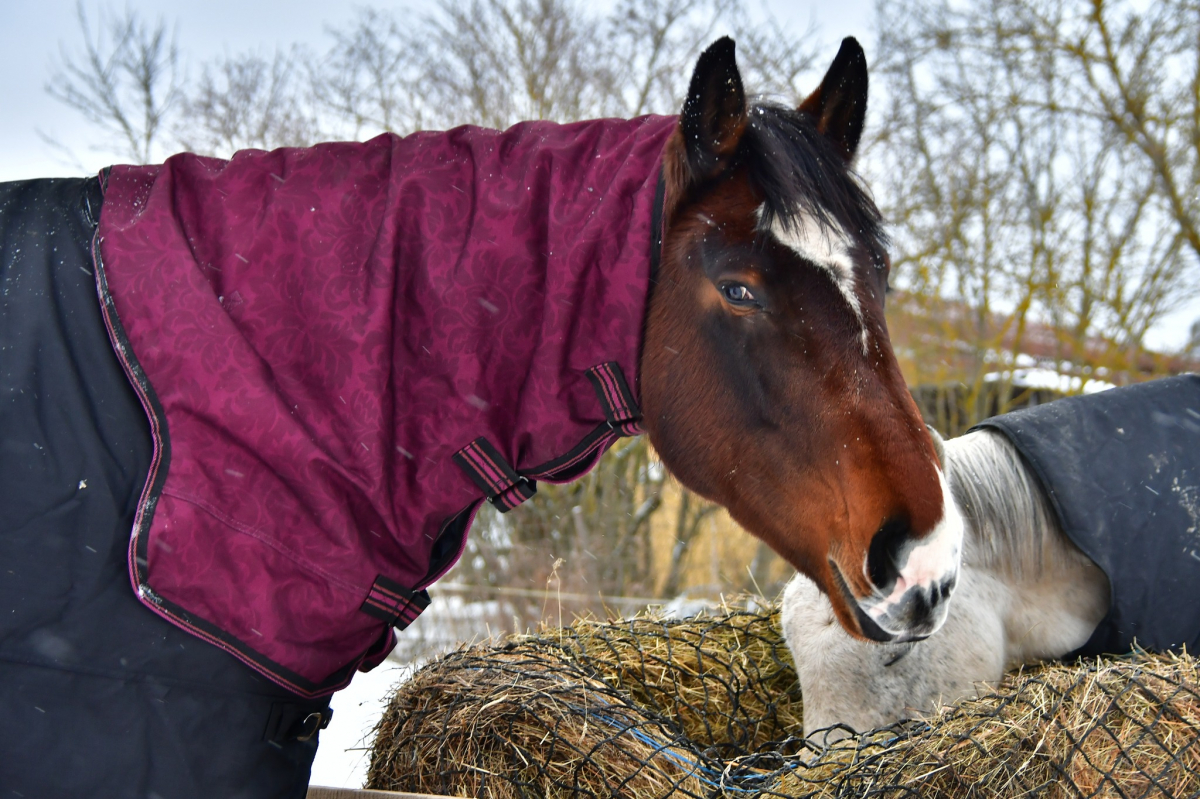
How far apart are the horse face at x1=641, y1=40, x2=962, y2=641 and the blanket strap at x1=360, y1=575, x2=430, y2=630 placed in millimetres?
591

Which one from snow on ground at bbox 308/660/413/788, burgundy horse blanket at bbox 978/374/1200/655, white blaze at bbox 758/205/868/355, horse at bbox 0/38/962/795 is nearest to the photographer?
horse at bbox 0/38/962/795

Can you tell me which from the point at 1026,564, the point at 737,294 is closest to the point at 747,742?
the point at 1026,564

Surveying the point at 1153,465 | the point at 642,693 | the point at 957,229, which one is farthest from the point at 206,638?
the point at 957,229

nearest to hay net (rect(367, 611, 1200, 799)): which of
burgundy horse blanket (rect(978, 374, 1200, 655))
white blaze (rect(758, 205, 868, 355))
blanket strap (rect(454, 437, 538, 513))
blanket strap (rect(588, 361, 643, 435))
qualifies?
→ burgundy horse blanket (rect(978, 374, 1200, 655))

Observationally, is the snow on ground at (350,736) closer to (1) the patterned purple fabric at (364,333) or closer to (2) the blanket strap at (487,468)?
(1) the patterned purple fabric at (364,333)

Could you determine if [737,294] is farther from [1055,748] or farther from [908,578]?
[1055,748]

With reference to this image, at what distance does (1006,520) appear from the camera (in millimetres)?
2363

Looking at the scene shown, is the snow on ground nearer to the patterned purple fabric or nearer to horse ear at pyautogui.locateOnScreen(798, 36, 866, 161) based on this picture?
the patterned purple fabric

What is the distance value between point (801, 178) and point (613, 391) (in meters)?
0.55

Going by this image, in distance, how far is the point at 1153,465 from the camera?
2.31 m

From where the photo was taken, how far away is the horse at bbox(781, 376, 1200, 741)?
2176mm

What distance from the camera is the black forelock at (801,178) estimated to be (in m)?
1.52

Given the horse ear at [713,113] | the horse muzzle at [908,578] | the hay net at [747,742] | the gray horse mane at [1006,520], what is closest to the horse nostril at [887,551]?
the horse muzzle at [908,578]

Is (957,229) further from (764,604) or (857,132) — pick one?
(857,132)
